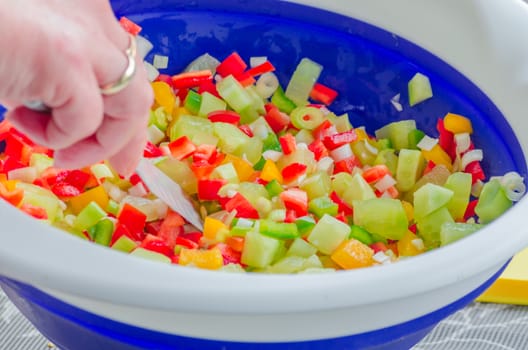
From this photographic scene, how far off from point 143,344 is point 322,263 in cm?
25

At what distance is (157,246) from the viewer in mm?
977

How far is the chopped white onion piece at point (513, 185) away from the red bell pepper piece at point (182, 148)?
0.38m

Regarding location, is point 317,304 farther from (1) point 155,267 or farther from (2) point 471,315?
(2) point 471,315

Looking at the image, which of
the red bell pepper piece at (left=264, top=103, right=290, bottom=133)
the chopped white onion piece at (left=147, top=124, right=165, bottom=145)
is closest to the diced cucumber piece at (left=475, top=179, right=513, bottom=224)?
the red bell pepper piece at (left=264, top=103, right=290, bottom=133)

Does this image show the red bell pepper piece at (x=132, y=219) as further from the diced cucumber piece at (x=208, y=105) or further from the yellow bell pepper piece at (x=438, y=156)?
the yellow bell pepper piece at (x=438, y=156)

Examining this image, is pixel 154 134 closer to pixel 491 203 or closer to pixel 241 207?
pixel 241 207

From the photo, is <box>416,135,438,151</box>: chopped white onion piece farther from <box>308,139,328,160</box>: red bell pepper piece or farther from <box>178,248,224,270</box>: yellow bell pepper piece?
<box>178,248,224,270</box>: yellow bell pepper piece

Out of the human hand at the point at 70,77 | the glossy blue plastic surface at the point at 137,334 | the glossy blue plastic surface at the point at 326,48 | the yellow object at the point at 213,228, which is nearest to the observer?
the human hand at the point at 70,77

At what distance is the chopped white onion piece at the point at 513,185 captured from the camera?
973 millimetres

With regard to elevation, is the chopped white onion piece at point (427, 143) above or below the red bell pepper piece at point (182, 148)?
above

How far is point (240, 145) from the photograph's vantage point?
3.74 ft

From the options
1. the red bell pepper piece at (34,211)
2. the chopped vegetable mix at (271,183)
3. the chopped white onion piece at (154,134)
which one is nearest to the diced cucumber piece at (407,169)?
the chopped vegetable mix at (271,183)

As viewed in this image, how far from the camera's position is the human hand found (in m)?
0.58

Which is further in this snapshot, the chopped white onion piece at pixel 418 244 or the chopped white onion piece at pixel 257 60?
the chopped white onion piece at pixel 257 60
